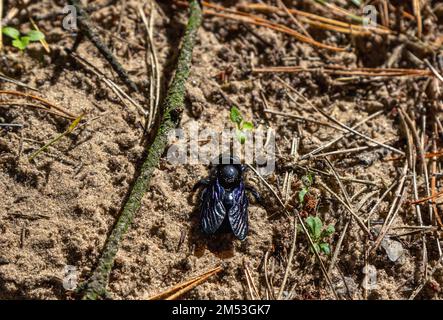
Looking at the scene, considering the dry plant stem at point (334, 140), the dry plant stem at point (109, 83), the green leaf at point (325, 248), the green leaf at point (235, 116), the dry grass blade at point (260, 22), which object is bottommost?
the green leaf at point (325, 248)

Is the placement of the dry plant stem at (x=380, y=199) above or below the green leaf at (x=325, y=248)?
above

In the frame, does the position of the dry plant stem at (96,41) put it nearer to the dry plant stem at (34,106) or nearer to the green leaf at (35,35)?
the green leaf at (35,35)

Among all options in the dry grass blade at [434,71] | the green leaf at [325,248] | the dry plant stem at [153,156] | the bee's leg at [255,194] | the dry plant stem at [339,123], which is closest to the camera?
the dry plant stem at [153,156]

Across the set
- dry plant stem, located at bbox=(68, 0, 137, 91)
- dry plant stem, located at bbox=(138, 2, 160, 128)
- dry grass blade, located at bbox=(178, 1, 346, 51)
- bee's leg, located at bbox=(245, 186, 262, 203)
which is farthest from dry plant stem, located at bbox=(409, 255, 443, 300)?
dry plant stem, located at bbox=(68, 0, 137, 91)

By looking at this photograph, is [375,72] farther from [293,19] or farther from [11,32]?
[11,32]

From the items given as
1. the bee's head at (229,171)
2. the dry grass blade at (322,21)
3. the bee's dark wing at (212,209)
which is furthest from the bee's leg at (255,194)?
the dry grass blade at (322,21)

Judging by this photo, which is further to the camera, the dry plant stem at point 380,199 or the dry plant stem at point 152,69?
the dry plant stem at point 152,69

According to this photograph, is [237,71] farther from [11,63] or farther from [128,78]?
[11,63]
